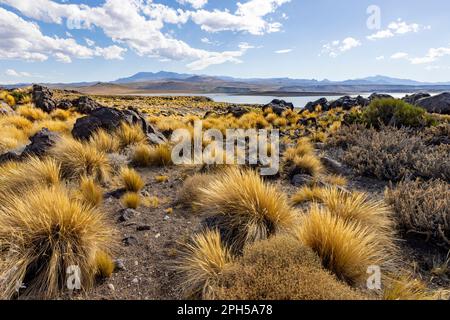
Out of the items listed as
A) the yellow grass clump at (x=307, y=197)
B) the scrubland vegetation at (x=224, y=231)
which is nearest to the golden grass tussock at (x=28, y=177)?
the scrubland vegetation at (x=224, y=231)

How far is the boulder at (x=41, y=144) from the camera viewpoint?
7.05 metres

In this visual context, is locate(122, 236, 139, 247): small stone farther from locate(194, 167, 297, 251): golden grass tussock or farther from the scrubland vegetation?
locate(194, 167, 297, 251): golden grass tussock

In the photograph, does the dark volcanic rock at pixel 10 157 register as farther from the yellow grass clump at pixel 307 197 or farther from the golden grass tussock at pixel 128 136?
the yellow grass clump at pixel 307 197

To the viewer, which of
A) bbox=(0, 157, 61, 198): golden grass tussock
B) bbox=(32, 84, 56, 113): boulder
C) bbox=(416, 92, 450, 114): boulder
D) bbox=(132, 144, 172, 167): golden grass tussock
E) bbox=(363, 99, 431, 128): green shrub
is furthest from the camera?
bbox=(32, 84, 56, 113): boulder

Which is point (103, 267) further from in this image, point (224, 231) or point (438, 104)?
point (438, 104)

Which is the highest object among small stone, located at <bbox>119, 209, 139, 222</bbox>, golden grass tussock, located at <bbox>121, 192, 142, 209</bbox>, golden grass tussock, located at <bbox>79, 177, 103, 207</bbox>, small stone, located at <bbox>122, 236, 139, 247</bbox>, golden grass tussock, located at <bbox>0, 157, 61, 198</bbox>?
golden grass tussock, located at <bbox>0, 157, 61, 198</bbox>

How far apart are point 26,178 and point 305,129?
11621mm

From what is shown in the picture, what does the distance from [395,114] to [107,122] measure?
10574 mm

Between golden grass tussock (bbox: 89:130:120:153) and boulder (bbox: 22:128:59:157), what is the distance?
0.91m

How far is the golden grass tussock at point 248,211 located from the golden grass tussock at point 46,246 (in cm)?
153

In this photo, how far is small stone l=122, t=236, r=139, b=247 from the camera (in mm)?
4055

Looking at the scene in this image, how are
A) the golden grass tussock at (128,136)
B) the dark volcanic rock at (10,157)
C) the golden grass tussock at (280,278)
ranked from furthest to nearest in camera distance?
the golden grass tussock at (128,136), the dark volcanic rock at (10,157), the golden grass tussock at (280,278)

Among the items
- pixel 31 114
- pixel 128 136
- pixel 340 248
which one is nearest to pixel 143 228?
pixel 340 248

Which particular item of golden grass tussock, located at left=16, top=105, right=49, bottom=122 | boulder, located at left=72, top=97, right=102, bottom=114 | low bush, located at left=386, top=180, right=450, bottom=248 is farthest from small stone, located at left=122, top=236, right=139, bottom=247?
boulder, located at left=72, top=97, right=102, bottom=114
